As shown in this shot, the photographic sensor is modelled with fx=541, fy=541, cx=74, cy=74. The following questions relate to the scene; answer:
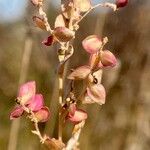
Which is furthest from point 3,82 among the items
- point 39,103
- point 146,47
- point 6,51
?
point 39,103

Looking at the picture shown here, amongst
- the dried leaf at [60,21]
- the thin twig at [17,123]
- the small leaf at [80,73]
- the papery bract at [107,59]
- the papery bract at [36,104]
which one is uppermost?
the thin twig at [17,123]

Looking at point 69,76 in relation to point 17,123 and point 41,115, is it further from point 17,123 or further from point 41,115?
point 17,123

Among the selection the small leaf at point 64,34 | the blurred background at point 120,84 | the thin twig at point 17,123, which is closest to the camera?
the small leaf at point 64,34

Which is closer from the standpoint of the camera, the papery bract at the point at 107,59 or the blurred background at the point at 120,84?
the papery bract at the point at 107,59

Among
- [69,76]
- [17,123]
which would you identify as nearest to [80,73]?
[69,76]

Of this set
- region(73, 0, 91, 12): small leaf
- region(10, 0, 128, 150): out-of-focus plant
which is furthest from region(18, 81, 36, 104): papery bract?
region(73, 0, 91, 12): small leaf

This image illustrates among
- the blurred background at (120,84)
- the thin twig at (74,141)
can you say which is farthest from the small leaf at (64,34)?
the blurred background at (120,84)

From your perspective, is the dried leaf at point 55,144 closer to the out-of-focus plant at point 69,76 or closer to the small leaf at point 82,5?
the out-of-focus plant at point 69,76

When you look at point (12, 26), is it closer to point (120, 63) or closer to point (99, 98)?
point (120, 63)
